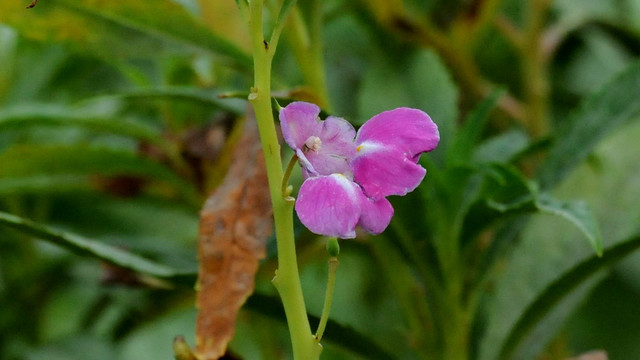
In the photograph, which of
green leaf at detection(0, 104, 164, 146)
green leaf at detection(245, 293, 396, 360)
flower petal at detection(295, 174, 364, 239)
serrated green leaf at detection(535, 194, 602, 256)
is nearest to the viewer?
flower petal at detection(295, 174, 364, 239)

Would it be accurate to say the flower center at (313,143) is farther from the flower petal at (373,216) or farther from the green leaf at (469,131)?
the green leaf at (469,131)

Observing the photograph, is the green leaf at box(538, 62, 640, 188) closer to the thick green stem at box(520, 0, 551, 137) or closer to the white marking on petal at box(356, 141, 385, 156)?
the thick green stem at box(520, 0, 551, 137)

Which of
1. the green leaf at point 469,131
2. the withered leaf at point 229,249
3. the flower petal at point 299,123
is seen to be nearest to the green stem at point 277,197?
the flower petal at point 299,123

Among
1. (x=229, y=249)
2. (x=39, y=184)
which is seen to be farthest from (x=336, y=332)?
(x=39, y=184)

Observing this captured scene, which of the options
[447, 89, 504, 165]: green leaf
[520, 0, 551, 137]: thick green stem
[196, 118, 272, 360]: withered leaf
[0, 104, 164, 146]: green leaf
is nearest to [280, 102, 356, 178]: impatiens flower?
[196, 118, 272, 360]: withered leaf

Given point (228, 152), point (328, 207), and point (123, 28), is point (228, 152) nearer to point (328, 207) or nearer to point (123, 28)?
point (123, 28)

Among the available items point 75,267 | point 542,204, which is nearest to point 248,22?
point 542,204
